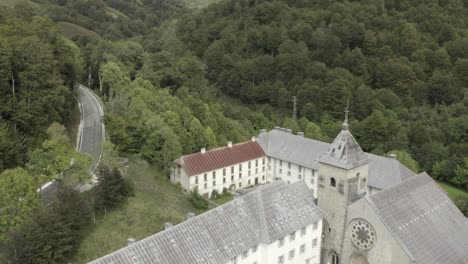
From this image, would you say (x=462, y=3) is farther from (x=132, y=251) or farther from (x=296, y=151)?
(x=132, y=251)

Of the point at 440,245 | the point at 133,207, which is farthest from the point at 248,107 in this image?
the point at 440,245

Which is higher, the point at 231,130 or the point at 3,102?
the point at 3,102

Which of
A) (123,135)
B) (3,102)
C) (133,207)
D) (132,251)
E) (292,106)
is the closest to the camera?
(132,251)

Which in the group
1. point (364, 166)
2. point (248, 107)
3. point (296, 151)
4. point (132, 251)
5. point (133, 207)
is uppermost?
point (132, 251)

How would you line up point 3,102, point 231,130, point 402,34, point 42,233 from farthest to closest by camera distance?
point 402,34
point 231,130
point 3,102
point 42,233

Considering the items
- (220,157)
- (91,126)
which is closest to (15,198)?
(220,157)

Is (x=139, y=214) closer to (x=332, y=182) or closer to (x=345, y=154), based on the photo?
(x=332, y=182)

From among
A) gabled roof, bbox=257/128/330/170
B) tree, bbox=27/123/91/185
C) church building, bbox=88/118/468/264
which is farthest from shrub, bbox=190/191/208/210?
Answer: gabled roof, bbox=257/128/330/170
